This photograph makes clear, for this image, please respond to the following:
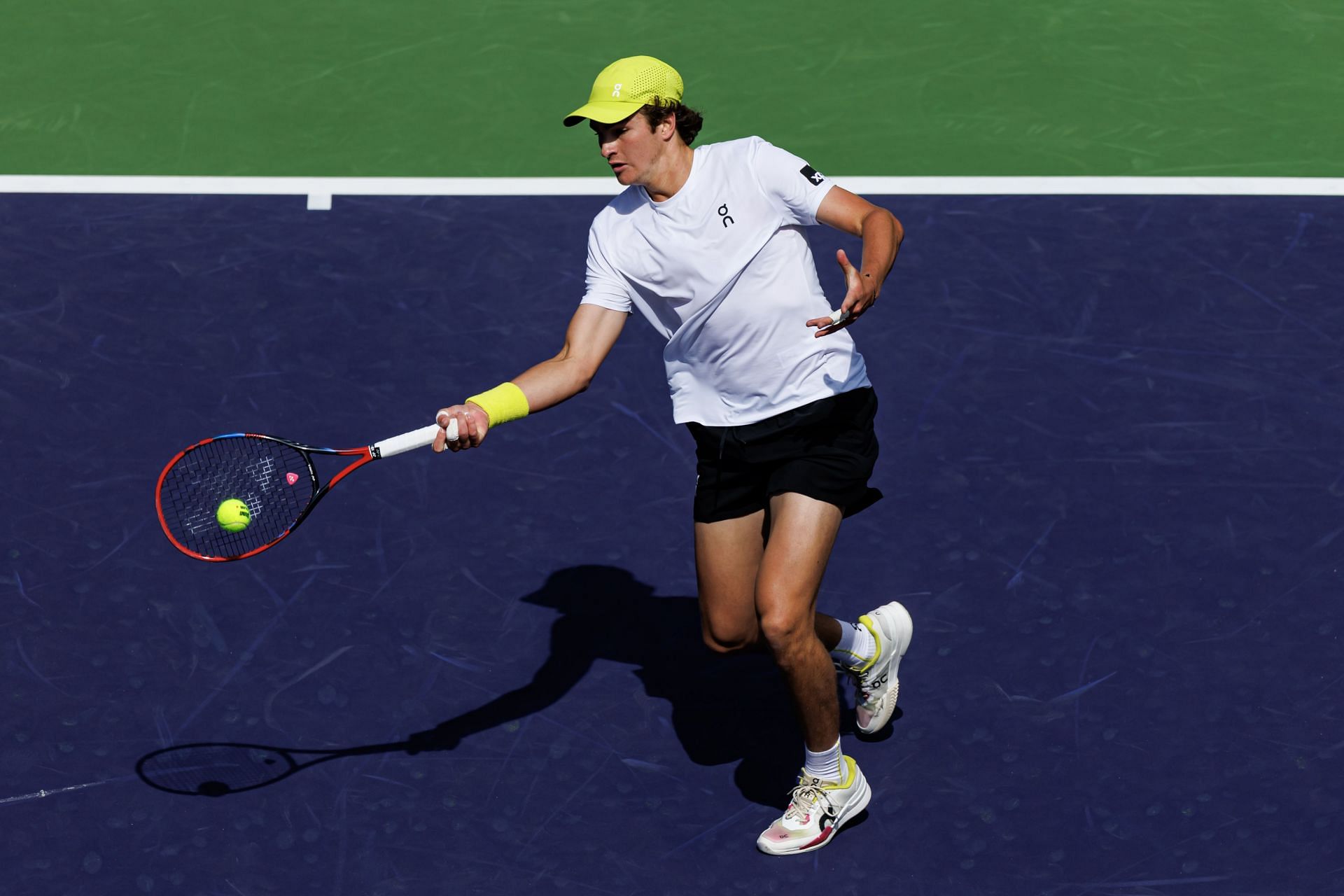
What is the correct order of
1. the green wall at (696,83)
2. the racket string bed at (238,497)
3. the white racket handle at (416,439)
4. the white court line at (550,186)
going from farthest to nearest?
the green wall at (696,83) → the white court line at (550,186) → the racket string bed at (238,497) → the white racket handle at (416,439)

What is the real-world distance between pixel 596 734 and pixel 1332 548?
3028 millimetres

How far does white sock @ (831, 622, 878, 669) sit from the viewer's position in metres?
6.45

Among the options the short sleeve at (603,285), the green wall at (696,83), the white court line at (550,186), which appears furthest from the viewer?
the green wall at (696,83)

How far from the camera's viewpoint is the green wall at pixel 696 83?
10.2 meters

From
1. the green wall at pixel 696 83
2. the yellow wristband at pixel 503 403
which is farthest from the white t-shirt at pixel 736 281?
the green wall at pixel 696 83

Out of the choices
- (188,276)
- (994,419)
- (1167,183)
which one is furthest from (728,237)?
(1167,183)

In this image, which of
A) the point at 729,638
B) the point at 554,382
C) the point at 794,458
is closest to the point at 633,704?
the point at 729,638

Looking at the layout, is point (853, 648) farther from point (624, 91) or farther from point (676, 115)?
point (624, 91)

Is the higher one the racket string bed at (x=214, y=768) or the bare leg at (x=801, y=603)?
the bare leg at (x=801, y=603)

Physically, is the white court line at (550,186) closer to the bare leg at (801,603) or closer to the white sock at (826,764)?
the bare leg at (801,603)

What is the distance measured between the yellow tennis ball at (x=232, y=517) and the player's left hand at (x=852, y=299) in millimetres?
2081

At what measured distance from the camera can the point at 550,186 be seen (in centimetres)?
988

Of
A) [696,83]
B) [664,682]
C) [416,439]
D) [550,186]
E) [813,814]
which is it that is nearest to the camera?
[416,439]

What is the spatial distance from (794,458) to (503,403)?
98cm
